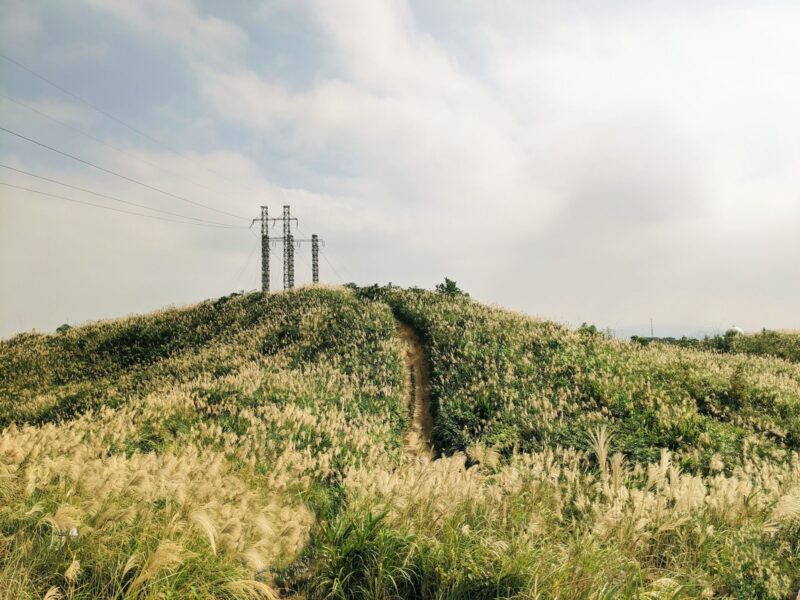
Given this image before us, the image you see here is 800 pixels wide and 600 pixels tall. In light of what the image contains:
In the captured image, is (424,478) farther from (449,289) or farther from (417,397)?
(449,289)

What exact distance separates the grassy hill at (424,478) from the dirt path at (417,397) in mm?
428

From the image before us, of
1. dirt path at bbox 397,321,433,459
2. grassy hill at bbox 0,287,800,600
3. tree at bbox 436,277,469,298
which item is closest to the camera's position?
grassy hill at bbox 0,287,800,600

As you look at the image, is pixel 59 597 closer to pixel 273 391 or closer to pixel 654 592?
pixel 654 592

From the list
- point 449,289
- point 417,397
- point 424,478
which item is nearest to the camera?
point 424,478

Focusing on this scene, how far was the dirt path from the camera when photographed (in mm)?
15250

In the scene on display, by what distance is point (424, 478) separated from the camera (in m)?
6.40

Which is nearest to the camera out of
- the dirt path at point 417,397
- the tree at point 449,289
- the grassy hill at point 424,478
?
the grassy hill at point 424,478

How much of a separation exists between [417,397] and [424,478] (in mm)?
12283

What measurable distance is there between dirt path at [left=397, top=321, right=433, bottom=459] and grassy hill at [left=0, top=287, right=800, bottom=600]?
1.40 ft

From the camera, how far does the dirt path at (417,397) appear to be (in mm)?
15250

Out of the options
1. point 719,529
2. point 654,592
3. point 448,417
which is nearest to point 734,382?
point 448,417

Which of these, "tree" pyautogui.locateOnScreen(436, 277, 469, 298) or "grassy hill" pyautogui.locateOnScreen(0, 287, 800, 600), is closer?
"grassy hill" pyautogui.locateOnScreen(0, 287, 800, 600)

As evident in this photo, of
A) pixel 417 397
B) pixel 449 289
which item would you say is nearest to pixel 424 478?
pixel 417 397

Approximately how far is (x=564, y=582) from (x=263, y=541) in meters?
2.86
